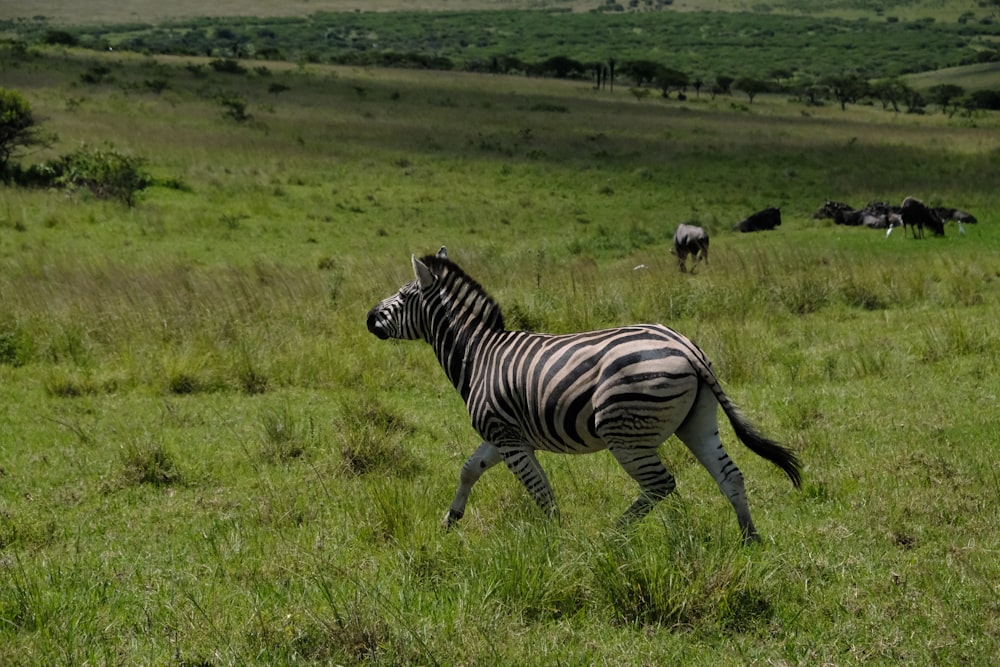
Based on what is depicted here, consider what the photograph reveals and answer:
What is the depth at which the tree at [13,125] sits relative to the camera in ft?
86.5

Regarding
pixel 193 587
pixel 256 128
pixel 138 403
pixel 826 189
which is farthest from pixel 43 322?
pixel 256 128

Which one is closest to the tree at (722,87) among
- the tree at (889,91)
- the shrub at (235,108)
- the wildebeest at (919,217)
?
the tree at (889,91)

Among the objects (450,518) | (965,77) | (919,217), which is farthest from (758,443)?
(965,77)

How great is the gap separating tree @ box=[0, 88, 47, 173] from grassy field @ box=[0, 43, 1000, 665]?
3894 millimetres

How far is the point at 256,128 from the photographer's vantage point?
1511 inches

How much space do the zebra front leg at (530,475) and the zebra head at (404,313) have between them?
58.0 inches

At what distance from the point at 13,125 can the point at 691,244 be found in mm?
19481

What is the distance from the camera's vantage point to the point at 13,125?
26.7 m

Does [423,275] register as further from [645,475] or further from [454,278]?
[645,475]

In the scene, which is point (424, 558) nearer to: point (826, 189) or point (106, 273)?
point (106, 273)

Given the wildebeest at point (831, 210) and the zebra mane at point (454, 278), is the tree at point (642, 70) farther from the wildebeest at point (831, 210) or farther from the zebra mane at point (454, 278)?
the zebra mane at point (454, 278)

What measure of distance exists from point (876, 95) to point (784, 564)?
80594 mm

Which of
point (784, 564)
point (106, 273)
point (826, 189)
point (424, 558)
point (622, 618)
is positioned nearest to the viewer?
point (622, 618)

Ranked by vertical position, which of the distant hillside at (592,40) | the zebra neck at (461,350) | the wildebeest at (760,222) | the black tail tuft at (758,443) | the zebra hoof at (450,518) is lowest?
the wildebeest at (760,222)
